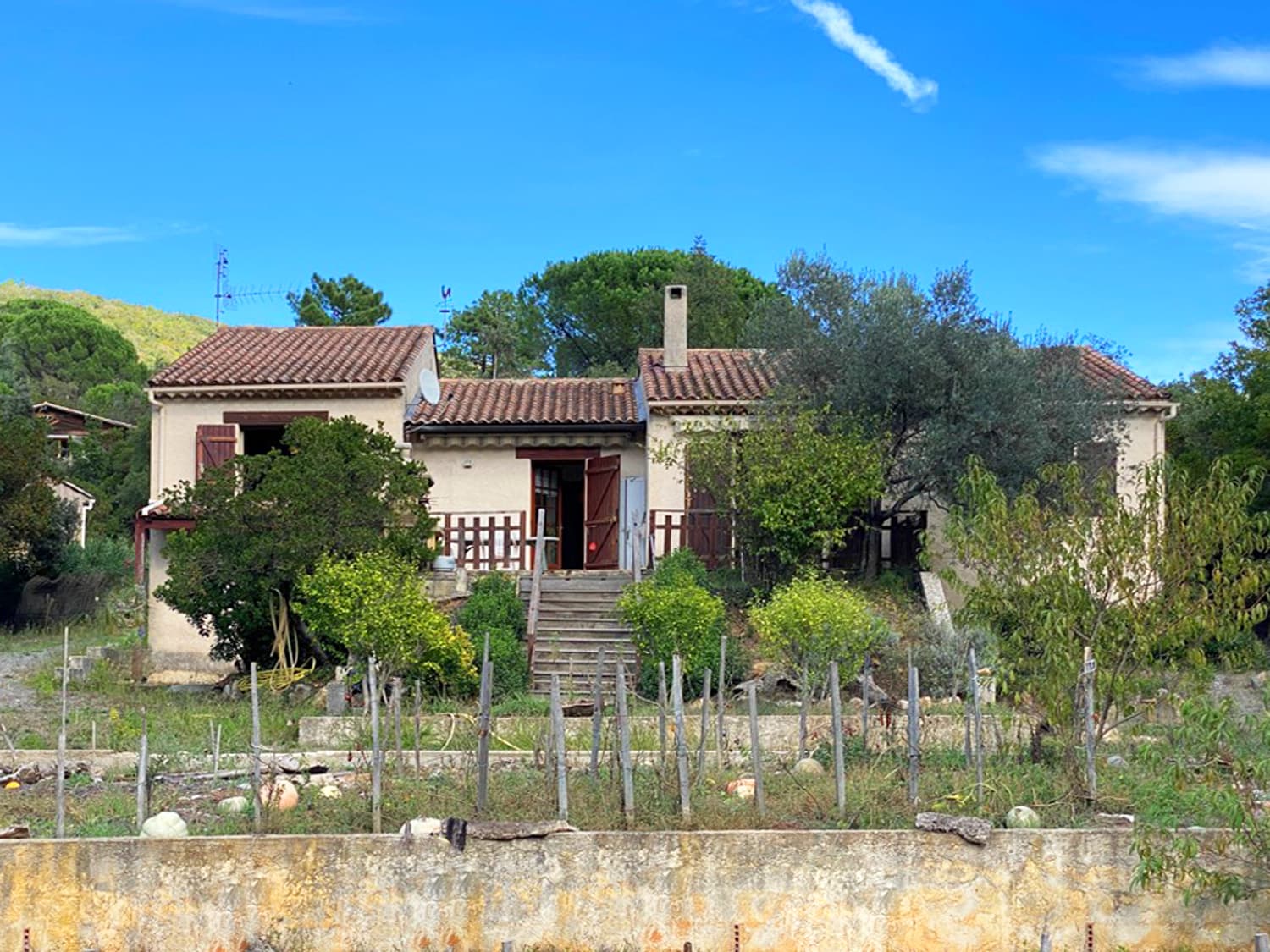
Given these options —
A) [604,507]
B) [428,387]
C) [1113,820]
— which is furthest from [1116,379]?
[1113,820]

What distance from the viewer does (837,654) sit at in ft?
54.7

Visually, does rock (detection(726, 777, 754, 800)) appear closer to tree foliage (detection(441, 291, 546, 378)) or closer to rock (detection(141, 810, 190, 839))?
rock (detection(141, 810, 190, 839))

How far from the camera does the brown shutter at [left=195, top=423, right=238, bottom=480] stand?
23547 mm

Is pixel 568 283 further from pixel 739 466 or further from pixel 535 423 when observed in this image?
pixel 739 466

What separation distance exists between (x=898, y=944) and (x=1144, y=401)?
47.9 ft

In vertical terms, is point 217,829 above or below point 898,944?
above

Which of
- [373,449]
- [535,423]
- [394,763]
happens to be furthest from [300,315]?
[394,763]

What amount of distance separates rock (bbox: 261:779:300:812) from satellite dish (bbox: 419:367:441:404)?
1310 cm

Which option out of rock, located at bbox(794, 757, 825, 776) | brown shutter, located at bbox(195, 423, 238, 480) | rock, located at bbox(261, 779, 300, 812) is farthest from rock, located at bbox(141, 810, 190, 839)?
brown shutter, located at bbox(195, 423, 238, 480)

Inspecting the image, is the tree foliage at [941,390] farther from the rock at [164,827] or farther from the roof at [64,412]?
the roof at [64,412]

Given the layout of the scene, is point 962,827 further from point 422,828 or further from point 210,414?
point 210,414

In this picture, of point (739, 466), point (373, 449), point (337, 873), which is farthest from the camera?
point (739, 466)

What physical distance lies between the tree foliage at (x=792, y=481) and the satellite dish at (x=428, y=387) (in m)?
5.50

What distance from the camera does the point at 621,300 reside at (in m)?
42.2
